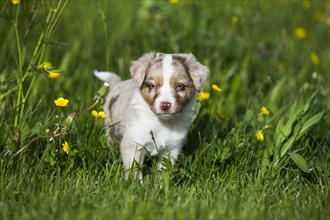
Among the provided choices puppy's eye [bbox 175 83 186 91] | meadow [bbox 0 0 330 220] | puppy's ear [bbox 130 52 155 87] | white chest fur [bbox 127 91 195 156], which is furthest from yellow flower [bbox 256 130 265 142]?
puppy's ear [bbox 130 52 155 87]

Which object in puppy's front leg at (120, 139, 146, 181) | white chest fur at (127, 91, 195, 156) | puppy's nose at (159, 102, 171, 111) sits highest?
puppy's nose at (159, 102, 171, 111)

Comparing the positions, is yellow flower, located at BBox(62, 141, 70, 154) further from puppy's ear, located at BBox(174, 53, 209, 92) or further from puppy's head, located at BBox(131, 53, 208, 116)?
puppy's ear, located at BBox(174, 53, 209, 92)

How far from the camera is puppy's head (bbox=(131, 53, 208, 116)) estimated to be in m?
3.73

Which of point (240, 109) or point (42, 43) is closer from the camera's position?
point (42, 43)

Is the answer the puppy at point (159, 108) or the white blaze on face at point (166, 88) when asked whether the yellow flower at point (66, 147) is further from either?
the white blaze on face at point (166, 88)

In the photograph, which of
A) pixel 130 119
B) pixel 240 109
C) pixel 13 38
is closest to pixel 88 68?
pixel 13 38

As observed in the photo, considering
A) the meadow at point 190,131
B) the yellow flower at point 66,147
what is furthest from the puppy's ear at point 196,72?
the yellow flower at point 66,147

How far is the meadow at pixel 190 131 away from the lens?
132 inches

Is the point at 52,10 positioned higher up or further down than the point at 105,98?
higher up

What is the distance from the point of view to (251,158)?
4.17m

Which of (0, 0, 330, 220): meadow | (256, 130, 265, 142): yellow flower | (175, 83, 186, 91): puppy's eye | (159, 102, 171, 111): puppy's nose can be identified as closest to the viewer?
(0, 0, 330, 220): meadow

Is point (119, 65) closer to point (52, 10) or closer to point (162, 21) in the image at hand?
point (162, 21)

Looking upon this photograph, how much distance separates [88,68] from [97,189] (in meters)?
2.40

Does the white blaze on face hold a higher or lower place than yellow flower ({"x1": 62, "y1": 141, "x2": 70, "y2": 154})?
higher
